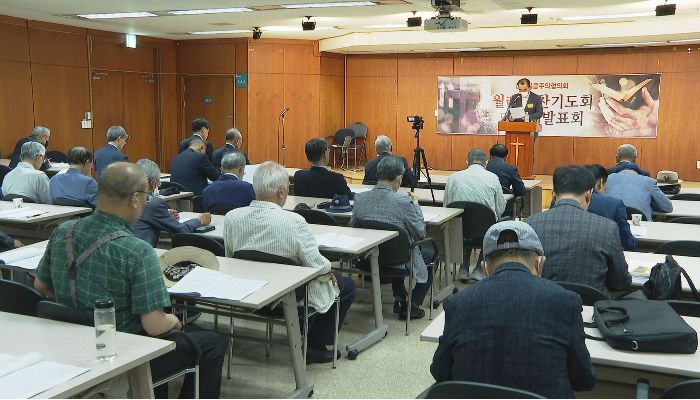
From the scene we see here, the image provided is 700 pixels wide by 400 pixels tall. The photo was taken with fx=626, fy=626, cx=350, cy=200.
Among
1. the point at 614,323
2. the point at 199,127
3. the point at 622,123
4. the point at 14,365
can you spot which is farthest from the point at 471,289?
the point at 622,123

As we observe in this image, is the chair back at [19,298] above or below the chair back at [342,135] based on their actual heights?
below

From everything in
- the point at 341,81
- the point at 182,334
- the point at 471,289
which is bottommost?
the point at 182,334

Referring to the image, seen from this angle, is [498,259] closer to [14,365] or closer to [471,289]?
[471,289]

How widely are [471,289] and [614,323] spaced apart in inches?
31.0

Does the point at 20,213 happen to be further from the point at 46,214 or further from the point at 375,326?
the point at 375,326

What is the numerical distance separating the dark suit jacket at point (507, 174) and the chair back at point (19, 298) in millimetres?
5425

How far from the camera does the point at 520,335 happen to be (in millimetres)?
2062

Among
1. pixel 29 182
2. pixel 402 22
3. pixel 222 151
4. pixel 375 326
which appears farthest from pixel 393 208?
pixel 402 22

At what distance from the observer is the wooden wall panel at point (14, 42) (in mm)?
10320

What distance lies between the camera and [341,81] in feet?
49.2

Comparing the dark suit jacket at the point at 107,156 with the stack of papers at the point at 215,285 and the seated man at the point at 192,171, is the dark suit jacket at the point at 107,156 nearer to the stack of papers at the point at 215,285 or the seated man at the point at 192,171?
the seated man at the point at 192,171

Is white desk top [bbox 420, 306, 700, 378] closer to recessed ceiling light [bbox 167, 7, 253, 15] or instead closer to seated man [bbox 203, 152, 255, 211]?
seated man [bbox 203, 152, 255, 211]

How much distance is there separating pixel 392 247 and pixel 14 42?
8.78 m

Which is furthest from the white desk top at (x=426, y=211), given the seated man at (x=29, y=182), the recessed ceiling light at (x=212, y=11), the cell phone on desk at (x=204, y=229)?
the recessed ceiling light at (x=212, y=11)
